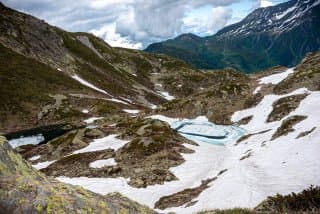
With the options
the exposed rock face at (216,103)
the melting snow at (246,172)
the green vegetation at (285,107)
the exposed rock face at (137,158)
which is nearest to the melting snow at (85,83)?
the exposed rock face at (216,103)

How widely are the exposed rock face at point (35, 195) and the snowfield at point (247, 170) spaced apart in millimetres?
19405

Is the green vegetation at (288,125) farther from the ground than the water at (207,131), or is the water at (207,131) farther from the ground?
the water at (207,131)

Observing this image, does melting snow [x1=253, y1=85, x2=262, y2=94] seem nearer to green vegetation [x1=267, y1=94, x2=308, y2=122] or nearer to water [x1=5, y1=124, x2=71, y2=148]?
green vegetation [x1=267, y1=94, x2=308, y2=122]

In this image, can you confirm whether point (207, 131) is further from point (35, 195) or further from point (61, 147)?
point (35, 195)

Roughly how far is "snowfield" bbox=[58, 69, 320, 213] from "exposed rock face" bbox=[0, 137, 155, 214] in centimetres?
1941

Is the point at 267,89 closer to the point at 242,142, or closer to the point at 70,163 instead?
the point at 242,142

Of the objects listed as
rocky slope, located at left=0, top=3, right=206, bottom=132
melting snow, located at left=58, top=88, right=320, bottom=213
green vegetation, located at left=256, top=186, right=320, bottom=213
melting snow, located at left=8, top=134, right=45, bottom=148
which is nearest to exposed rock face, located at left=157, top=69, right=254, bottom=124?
melting snow, located at left=58, top=88, right=320, bottom=213

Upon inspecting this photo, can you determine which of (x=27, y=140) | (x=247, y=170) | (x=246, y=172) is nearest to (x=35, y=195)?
(x=246, y=172)

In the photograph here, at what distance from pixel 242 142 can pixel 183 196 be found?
1070 inches

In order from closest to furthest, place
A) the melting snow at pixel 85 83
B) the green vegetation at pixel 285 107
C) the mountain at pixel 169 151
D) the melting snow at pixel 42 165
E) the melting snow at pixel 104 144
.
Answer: the mountain at pixel 169 151, the green vegetation at pixel 285 107, the melting snow at pixel 42 165, the melting snow at pixel 104 144, the melting snow at pixel 85 83

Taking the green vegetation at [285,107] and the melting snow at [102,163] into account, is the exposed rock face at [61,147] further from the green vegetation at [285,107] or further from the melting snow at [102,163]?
the green vegetation at [285,107]

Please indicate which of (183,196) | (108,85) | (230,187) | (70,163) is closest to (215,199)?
(230,187)

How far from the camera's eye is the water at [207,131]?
7156 centimetres

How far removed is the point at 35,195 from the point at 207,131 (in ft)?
231
